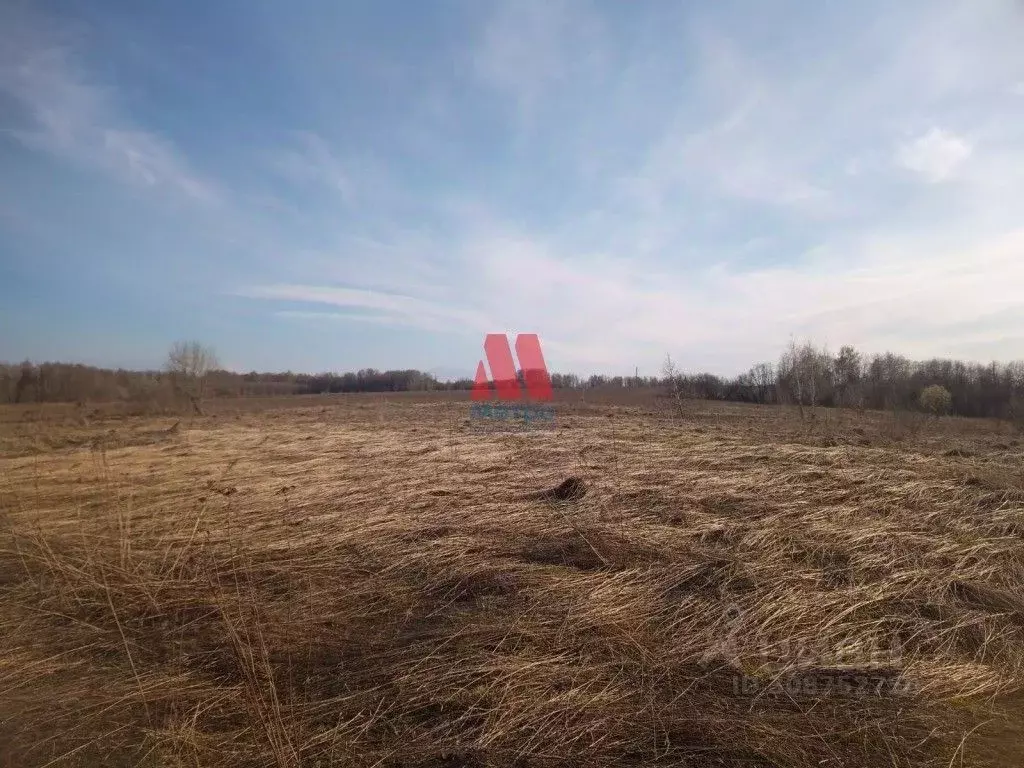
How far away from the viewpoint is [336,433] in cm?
1620

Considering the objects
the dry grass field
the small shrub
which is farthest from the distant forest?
the dry grass field

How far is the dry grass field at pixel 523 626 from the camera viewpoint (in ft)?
7.84

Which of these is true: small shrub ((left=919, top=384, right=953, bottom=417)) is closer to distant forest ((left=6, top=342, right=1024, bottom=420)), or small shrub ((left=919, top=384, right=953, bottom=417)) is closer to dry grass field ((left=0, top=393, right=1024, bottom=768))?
distant forest ((left=6, top=342, right=1024, bottom=420))

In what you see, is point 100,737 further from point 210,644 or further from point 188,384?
point 188,384

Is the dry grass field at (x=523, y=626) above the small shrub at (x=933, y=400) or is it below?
below

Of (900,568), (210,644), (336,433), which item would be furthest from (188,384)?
(900,568)

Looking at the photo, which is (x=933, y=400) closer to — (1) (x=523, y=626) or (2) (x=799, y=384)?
(2) (x=799, y=384)

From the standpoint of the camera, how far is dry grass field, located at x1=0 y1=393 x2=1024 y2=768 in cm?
239

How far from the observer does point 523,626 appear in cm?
337

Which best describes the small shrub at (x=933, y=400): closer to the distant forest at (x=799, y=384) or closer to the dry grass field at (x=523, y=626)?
the distant forest at (x=799, y=384)

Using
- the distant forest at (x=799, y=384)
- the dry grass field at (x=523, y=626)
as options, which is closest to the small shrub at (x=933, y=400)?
the distant forest at (x=799, y=384)

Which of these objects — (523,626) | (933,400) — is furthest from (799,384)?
(523,626)

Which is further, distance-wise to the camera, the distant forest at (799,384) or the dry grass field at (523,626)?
the distant forest at (799,384)

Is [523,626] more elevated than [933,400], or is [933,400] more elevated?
[933,400]
